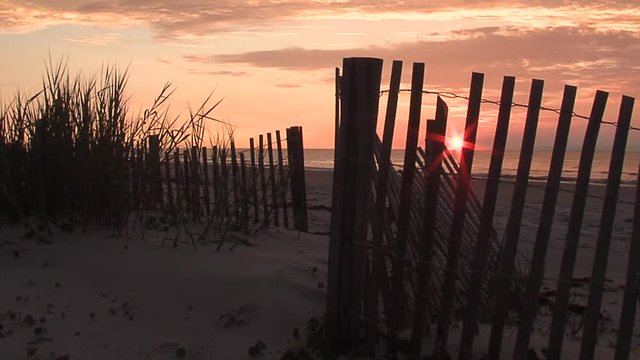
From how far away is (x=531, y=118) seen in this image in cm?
312

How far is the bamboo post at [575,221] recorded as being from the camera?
312 centimetres

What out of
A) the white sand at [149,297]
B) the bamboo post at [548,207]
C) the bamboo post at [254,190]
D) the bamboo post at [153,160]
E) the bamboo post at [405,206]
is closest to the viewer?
the bamboo post at [548,207]

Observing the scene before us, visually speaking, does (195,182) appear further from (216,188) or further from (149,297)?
(149,297)

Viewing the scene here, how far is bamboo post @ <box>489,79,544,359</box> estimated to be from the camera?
10.3ft

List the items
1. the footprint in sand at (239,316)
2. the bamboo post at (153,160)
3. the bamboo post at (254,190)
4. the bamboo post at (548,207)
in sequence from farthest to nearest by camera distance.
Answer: the bamboo post at (254,190) < the bamboo post at (153,160) < the footprint in sand at (239,316) < the bamboo post at (548,207)

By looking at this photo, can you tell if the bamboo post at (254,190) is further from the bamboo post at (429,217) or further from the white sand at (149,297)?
the bamboo post at (429,217)

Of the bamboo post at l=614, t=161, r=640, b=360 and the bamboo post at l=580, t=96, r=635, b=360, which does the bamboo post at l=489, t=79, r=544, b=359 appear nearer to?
the bamboo post at l=580, t=96, r=635, b=360

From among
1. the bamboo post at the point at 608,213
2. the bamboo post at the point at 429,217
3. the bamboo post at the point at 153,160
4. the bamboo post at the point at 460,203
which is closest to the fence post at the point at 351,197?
the bamboo post at the point at 429,217

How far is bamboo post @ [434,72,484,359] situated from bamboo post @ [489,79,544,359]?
234 millimetres

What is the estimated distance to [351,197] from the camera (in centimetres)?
358

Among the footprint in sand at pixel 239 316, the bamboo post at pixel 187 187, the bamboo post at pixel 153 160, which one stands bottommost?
the footprint in sand at pixel 239 316

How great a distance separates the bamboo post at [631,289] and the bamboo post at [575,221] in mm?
250

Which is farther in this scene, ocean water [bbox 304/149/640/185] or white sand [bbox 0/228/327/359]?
ocean water [bbox 304/149/640/185]

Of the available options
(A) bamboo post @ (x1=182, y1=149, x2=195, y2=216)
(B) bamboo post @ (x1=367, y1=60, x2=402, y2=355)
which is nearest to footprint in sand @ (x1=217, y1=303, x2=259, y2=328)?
(B) bamboo post @ (x1=367, y1=60, x2=402, y2=355)
